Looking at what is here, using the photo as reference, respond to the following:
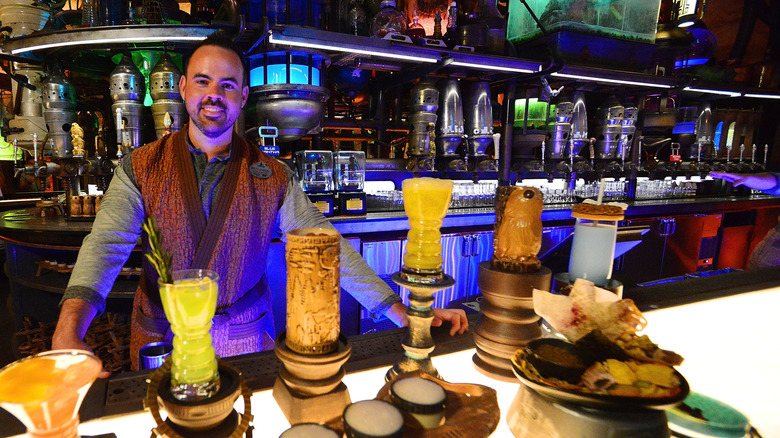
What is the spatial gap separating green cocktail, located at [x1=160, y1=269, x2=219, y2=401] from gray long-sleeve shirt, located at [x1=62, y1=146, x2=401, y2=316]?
734 mm

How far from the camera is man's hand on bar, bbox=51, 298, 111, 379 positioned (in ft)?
3.43

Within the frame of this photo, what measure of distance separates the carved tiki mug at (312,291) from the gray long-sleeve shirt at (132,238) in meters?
0.58

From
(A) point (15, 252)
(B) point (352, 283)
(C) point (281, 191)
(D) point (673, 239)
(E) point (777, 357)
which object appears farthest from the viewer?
(D) point (673, 239)

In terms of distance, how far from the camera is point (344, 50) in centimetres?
312

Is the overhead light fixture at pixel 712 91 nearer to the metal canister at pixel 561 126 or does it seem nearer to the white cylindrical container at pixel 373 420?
the metal canister at pixel 561 126

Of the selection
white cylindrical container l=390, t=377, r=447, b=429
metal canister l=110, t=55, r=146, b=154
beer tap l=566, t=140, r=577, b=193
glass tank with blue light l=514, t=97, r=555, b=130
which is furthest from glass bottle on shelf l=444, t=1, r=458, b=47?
white cylindrical container l=390, t=377, r=447, b=429

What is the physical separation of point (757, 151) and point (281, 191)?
344 inches

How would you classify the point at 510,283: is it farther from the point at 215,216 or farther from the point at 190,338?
the point at 215,216

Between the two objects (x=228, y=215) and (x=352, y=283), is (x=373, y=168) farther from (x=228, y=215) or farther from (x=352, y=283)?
(x=352, y=283)

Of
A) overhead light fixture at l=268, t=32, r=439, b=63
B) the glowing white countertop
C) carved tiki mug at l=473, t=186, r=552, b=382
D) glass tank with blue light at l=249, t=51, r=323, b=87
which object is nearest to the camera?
the glowing white countertop

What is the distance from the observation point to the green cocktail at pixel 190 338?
56 centimetres

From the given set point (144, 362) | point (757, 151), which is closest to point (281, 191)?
point (144, 362)

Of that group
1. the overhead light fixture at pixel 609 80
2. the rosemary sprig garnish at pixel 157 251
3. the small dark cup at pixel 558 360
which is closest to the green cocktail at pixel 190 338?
the rosemary sprig garnish at pixel 157 251

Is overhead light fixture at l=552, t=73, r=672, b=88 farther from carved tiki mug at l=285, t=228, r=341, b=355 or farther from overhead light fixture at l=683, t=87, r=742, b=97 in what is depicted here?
carved tiki mug at l=285, t=228, r=341, b=355
